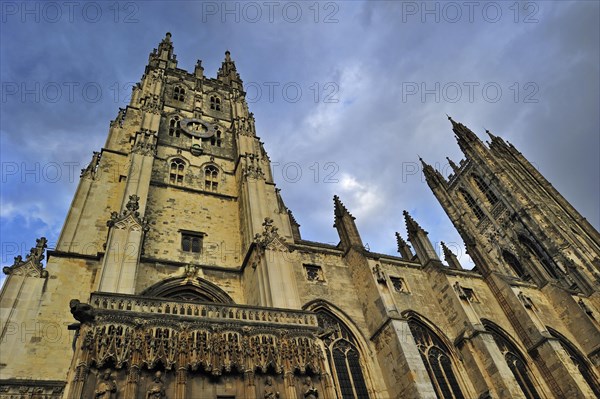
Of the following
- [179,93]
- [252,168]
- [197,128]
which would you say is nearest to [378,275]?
[252,168]

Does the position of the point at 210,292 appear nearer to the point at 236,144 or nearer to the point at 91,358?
the point at 91,358

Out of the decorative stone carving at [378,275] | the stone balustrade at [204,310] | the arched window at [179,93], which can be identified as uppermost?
the arched window at [179,93]

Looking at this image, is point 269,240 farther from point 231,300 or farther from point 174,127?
point 174,127

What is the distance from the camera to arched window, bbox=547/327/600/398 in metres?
21.2

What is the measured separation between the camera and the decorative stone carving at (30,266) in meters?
12.9

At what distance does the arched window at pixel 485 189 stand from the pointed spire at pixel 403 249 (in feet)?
92.5

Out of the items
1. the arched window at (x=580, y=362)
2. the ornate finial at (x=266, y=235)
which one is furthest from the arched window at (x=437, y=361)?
the arched window at (x=580, y=362)

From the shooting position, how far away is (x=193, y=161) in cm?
2106

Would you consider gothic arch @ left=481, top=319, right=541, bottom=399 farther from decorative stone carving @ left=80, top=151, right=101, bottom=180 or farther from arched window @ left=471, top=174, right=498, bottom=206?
arched window @ left=471, top=174, right=498, bottom=206

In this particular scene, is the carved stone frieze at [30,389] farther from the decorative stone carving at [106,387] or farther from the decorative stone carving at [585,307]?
the decorative stone carving at [585,307]

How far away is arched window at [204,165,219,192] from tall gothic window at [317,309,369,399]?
829cm

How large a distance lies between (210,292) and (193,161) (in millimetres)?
8470

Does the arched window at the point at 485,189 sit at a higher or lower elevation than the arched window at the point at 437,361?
higher

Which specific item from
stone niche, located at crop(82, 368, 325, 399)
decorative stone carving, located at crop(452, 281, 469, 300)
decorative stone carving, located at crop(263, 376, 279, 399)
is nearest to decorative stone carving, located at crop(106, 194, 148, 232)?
stone niche, located at crop(82, 368, 325, 399)
